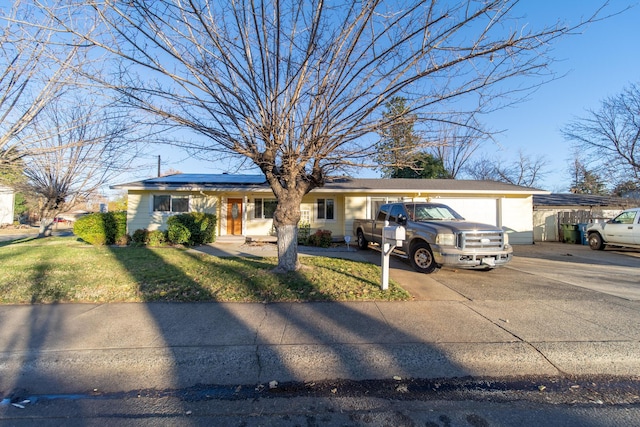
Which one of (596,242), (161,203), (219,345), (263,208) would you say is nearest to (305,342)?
(219,345)

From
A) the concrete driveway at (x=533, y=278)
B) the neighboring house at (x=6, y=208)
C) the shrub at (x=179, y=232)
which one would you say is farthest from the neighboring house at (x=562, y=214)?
the neighboring house at (x=6, y=208)

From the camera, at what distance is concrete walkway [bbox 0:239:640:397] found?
3.12 metres

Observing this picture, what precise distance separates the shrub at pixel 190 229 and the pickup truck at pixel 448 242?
27.7ft

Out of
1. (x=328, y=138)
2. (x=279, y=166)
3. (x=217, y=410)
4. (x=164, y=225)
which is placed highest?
(x=328, y=138)

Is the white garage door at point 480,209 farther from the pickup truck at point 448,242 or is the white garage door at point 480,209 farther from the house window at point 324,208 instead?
the pickup truck at point 448,242

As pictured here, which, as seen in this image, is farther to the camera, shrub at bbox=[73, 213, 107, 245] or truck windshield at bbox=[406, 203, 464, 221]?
shrub at bbox=[73, 213, 107, 245]

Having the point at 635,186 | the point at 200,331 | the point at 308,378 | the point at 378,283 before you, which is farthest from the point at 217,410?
the point at 635,186

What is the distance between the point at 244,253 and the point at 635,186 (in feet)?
78.9

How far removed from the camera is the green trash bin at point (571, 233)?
15.5 metres

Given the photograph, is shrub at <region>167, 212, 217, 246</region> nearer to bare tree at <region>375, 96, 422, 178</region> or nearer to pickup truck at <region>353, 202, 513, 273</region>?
pickup truck at <region>353, 202, 513, 273</region>

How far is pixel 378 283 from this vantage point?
6.17 metres

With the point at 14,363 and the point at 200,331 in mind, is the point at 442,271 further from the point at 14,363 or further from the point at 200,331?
the point at 14,363

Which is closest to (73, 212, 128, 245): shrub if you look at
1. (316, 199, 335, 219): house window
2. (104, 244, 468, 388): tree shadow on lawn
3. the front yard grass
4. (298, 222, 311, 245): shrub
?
the front yard grass

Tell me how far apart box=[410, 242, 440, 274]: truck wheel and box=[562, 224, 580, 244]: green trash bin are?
12.9 metres
